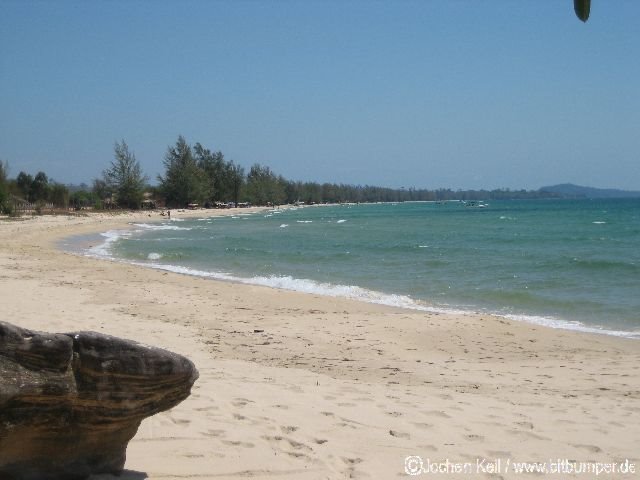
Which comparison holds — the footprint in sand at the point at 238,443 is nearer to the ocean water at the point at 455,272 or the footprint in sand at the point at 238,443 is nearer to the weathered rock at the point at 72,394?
the weathered rock at the point at 72,394

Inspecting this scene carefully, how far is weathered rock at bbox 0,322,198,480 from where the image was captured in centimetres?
253

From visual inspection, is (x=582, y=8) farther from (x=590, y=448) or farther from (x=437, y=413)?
(x=437, y=413)

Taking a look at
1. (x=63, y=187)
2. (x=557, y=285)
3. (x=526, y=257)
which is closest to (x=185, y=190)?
(x=63, y=187)

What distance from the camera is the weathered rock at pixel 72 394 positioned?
253cm

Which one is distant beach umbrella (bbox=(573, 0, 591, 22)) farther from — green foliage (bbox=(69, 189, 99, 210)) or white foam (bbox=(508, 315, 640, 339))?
green foliage (bbox=(69, 189, 99, 210))

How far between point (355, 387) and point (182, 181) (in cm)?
9534

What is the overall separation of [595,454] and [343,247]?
2527 cm

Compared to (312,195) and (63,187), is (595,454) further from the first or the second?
(312,195)

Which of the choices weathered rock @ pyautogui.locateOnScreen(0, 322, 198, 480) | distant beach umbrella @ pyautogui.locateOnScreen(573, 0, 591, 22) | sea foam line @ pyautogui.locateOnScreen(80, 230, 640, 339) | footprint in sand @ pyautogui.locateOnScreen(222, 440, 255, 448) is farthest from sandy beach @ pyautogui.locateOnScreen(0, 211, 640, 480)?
distant beach umbrella @ pyautogui.locateOnScreen(573, 0, 591, 22)

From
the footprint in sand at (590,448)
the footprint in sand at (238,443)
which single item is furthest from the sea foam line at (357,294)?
the footprint in sand at (238,443)

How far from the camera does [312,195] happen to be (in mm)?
185125

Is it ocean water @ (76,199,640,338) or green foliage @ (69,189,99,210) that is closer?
ocean water @ (76,199,640,338)

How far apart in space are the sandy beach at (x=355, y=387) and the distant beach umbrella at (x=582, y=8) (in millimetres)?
2748

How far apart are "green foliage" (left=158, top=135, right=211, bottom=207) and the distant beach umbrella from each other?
98.2 metres
